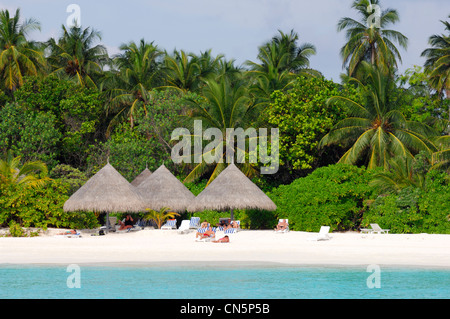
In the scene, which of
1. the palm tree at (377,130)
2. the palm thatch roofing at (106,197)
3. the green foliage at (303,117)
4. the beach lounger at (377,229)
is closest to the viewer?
the beach lounger at (377,229)

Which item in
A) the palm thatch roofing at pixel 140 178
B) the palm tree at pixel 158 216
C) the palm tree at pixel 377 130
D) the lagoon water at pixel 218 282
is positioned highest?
the palm tree at pixel 377 130

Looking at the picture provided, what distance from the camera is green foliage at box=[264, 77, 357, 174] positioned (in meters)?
26.8

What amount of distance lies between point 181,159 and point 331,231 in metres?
9.74

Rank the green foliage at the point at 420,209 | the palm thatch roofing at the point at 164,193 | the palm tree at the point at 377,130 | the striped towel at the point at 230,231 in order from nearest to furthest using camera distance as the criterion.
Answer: the green foliage at the point at 420,209
the striped towel at the point at 230,231
the palm thatch roofing at the point at 164,193
the palm tree at the point at 377,130

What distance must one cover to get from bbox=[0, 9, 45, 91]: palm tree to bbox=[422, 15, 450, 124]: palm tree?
923 inches

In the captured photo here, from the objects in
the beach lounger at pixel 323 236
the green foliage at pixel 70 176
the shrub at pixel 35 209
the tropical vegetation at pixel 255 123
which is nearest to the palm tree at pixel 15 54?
the tropical vegetation at pixel 255 123

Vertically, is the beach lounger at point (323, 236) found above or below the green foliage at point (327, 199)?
below

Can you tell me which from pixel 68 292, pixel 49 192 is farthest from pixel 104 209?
pixel 68 292

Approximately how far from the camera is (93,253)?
15.5 meters

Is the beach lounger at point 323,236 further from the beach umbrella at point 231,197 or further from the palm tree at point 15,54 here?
the palm tree at point 15,54

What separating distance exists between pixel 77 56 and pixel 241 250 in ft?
86.5

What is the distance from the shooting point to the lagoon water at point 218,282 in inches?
427

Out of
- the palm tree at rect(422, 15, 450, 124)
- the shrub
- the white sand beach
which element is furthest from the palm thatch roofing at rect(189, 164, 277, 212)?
the palm tree at rect(422, 15, 450, 124)

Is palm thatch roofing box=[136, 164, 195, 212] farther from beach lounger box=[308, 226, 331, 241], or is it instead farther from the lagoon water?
the lagoon water
